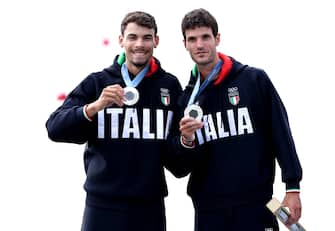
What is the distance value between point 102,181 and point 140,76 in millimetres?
886

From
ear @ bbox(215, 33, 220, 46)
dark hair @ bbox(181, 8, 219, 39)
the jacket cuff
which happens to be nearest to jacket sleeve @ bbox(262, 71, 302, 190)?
the jacket cuff

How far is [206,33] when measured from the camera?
446 cm

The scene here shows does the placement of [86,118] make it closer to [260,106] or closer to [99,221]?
[99,221]

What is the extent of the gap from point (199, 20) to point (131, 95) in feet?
2.58

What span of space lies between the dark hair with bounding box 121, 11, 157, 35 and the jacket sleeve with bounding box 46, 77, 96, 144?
0.55 metres

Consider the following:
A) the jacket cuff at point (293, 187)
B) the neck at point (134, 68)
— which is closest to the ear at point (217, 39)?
the neck at point (134, 68)

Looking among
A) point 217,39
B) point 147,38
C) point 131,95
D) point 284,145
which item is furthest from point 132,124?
point 284,145

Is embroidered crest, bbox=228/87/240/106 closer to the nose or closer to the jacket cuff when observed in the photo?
the nose

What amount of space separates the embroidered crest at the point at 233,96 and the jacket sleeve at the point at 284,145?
0.85 feet

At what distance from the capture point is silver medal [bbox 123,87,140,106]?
441 centimetres

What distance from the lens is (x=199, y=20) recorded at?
14.6ft

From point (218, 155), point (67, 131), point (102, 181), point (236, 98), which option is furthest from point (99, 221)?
point (236, 98)

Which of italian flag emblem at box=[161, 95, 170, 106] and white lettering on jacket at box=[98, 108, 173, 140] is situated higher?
italian flag emblem at box=[161, 95, 170, 106]

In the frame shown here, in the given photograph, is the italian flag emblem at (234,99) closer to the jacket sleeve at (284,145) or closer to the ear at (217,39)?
the jacket sleeve at (284,145)
